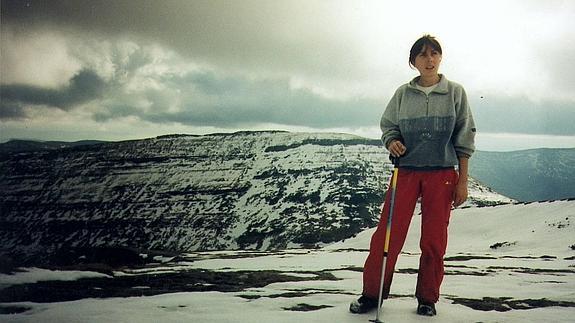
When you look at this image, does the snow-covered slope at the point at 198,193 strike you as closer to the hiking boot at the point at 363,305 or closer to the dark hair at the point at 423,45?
the hiking boot at the point at 363,305

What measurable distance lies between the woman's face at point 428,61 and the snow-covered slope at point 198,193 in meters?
50.2

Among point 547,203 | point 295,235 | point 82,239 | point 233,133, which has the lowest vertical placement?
point 82,239

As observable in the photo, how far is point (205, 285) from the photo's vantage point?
5.50 m

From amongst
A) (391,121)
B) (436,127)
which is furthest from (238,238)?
(436,127)

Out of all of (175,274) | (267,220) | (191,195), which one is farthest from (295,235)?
(175,274)

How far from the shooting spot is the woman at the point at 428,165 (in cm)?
398

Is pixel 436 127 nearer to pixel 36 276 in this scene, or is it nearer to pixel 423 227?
pixel 423 227

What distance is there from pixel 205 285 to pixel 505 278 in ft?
14.9

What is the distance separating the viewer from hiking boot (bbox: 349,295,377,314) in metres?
3.79

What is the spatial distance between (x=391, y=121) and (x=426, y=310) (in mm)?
1785

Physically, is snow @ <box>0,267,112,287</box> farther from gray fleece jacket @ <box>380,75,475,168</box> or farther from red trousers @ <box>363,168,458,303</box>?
gray fleece jacket @ <box>380,75,475,168</box>

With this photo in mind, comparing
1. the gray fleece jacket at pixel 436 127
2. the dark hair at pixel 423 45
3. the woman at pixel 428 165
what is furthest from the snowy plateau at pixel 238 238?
the dark hair at pixel 423 45

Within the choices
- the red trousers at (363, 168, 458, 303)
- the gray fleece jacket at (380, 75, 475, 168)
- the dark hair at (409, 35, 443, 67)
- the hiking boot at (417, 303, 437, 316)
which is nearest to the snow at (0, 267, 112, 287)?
the red trousers at (363, 168, 458, 303)

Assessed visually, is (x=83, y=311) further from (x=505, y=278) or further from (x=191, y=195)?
(x=191, y=195)
